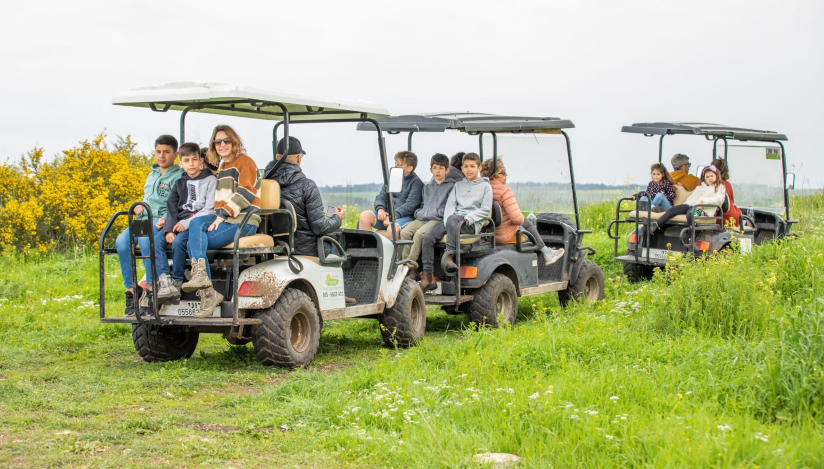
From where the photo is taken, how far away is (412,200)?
10.8 meters

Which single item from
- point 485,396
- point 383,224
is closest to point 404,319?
point 383,224

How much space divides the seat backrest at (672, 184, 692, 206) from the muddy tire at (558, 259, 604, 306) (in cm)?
231

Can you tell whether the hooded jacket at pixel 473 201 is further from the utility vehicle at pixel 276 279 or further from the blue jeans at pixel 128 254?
the blue jeans at pixel 128 254

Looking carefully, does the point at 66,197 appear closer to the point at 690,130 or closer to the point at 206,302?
the point at 206,302

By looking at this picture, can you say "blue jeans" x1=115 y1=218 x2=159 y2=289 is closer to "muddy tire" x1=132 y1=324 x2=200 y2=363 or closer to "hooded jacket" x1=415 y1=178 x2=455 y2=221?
"muddy tire" x1=132 y1=324 x2=200 y2=363

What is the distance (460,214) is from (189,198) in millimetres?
3362

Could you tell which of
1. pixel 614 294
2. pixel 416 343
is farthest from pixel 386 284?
pixel 614 294

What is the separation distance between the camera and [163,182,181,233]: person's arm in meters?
7.81

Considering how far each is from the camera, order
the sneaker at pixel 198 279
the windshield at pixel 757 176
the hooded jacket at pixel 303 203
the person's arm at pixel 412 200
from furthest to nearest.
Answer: the windshield at pixel 757 176 < the person's arm at pixel 412 200 < the hooded jacket at pixel 303 203 < the sneaker at pixel 198 279

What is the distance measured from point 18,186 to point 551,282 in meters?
9.10

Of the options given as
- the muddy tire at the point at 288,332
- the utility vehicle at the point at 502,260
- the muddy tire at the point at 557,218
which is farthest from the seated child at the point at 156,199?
the muddy tire at the point at 557,218

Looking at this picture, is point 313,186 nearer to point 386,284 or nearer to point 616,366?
point 386,284

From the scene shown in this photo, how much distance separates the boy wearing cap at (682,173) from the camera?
1396 centimetres

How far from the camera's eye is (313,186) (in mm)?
8469
